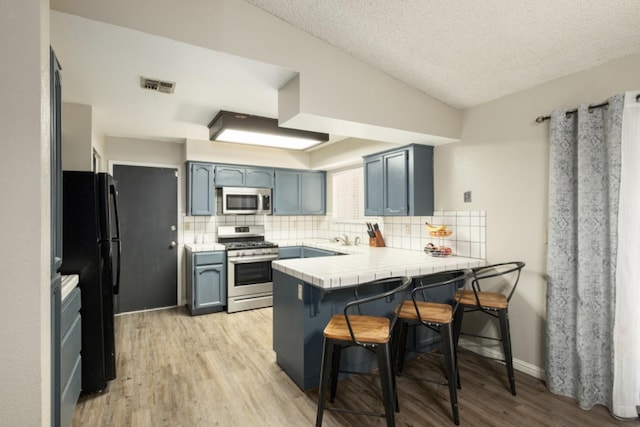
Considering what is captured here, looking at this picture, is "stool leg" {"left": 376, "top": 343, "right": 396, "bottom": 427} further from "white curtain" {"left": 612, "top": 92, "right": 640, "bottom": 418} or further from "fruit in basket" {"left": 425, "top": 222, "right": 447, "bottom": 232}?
"fruit in basket" {"left": 425, "top": 222, "right": 447, "bottom": 232}

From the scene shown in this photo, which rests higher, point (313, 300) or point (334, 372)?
point (313, 300)

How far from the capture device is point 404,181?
344cm

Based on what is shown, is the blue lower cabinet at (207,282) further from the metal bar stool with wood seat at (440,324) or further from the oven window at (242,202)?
the metal bar stool with wood seat at (440,324)

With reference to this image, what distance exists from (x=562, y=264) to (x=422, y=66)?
1838 millimetres

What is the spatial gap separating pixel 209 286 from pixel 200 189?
1351mm

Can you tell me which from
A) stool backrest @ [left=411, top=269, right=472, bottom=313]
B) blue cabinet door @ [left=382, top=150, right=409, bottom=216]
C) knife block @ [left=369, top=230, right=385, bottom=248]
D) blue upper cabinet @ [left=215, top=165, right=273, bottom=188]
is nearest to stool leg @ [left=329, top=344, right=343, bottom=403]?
stool backrest @ [left=411, top=269, right=472, bottom=313]

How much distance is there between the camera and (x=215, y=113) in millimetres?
3236

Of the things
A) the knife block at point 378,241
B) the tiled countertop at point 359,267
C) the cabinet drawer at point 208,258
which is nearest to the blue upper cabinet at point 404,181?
the knife block at point 378,241

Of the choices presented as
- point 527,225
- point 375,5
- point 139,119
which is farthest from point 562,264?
point 139,119

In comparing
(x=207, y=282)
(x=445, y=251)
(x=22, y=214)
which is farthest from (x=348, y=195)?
(x=22, y=214)

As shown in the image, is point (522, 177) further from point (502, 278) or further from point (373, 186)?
point (373, 186)

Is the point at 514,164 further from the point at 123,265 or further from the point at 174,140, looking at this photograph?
the point at 123,265

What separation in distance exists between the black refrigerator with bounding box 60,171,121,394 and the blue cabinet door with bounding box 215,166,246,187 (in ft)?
7.09

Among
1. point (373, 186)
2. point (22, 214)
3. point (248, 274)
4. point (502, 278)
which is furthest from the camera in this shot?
point (248, 274)
